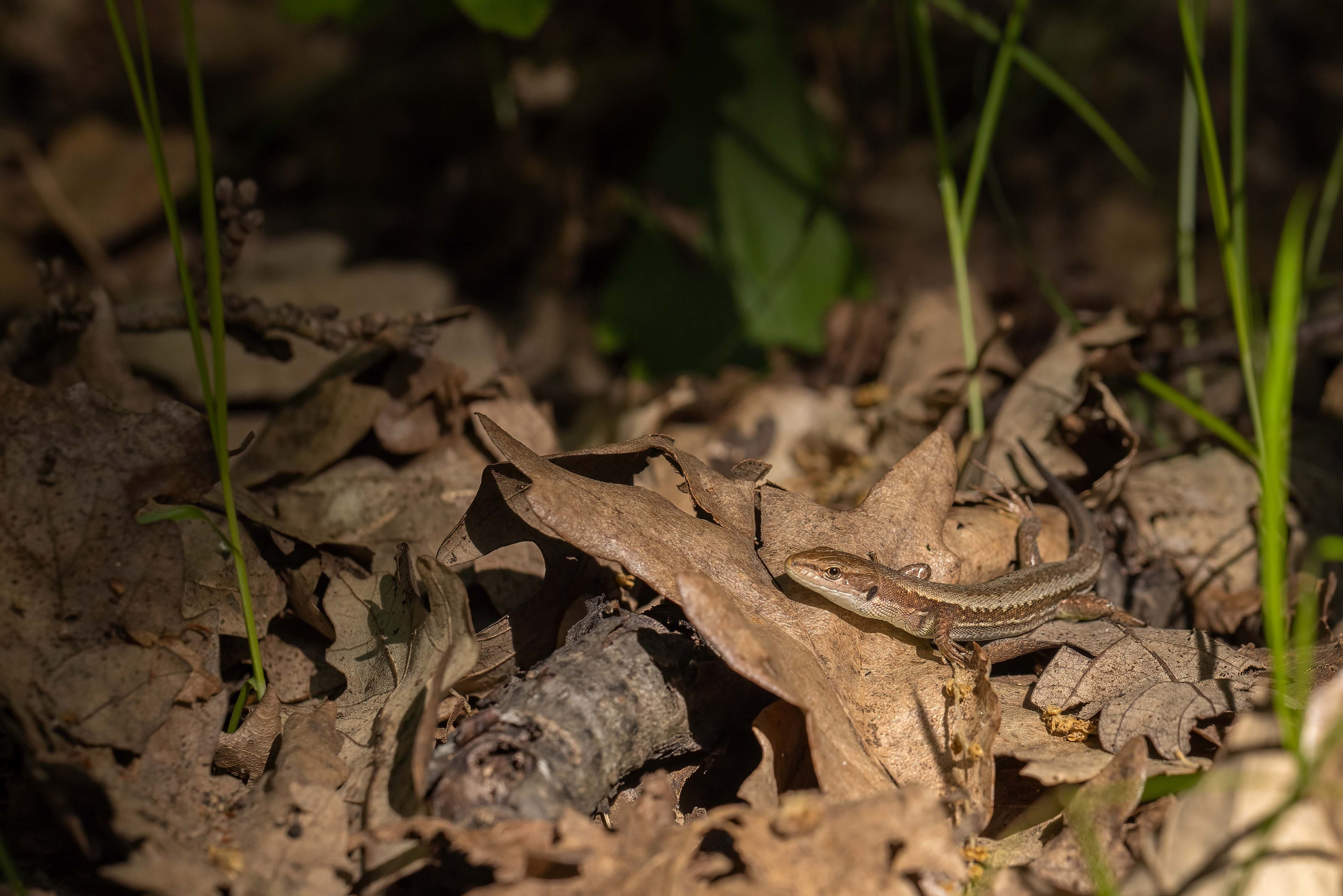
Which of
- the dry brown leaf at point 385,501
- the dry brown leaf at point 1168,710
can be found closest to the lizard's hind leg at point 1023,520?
the dry brown leaf at point 1168,710

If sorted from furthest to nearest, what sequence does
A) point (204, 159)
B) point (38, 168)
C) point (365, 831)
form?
1. point (38, 168)
2. point (204, 159)
3. point (365, 831)

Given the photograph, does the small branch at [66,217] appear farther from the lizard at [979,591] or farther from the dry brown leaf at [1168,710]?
the dry brown leaf at [1168,710]

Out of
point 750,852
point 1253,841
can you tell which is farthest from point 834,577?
point 1253,841

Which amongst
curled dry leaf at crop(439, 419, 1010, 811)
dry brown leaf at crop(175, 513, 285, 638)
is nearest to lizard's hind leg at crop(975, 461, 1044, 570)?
curled dry leaf at crop(439, 419, 1010, 811)

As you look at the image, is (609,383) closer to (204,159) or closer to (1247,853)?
(204,159)

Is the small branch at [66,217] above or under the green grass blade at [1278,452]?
under

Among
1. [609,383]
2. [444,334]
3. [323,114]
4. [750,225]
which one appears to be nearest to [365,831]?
[444,334]

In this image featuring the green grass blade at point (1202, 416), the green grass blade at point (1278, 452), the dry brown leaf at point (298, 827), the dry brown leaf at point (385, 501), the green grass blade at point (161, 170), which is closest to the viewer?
the green grass blade at point (1278, 452)
